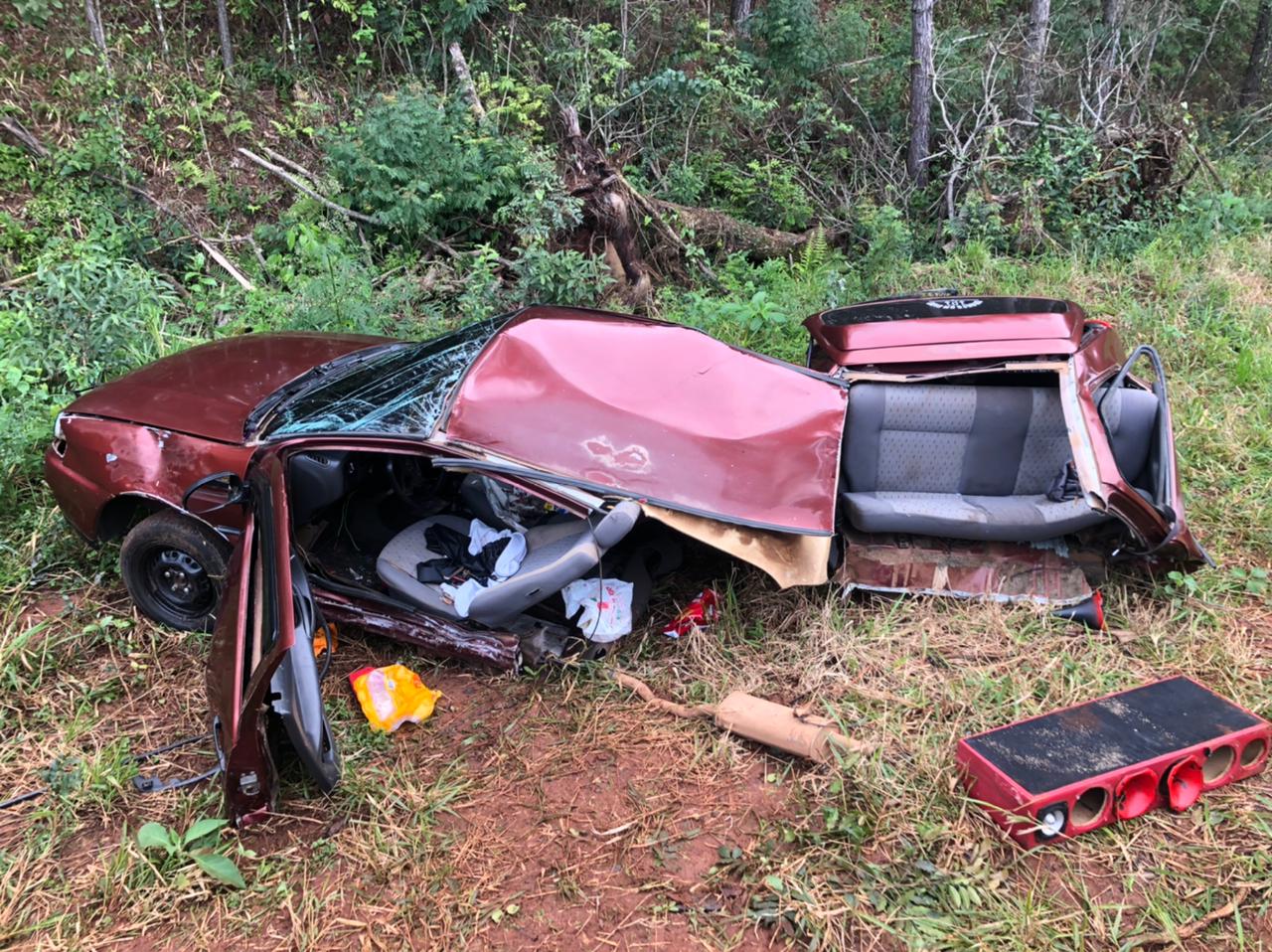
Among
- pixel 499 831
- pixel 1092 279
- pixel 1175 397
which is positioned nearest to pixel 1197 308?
pixel 1092 279

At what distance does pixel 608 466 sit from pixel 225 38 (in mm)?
7656

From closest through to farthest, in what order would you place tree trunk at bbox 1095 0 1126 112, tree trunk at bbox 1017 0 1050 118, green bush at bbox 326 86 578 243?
green bush at bbox 326 86 578 243 → tree trunk at bbox 1095 0 1126 112 → tree trunk at bbox 1017 0 1050 118

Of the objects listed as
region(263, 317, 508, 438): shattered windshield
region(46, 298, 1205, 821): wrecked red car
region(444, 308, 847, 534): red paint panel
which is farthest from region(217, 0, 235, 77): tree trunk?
region(444, 308, 847, 534): red paint panel

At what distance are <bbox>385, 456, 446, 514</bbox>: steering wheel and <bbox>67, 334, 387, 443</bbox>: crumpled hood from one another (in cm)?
63

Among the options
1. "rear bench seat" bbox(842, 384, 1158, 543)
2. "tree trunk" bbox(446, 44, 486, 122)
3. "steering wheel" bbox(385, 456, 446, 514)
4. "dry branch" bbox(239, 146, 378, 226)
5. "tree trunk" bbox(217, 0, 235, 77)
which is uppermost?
"tree trunk" bbox(217, 0, 235, 77)

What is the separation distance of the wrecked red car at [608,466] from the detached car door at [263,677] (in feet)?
0.16

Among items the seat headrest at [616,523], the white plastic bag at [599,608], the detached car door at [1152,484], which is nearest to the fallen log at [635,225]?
the white plastic bag at [599,608]

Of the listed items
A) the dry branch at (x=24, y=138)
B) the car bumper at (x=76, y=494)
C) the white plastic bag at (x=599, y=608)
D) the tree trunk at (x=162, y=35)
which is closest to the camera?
the white plastic bag at (x=599, y=608)

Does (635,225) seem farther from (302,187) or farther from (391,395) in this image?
(391,395)

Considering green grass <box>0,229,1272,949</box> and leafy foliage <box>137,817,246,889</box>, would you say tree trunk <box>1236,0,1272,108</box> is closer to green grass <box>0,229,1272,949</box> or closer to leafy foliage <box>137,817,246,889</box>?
green grass <box>0,229,1272,949</box>

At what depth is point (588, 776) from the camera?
9.68 feet

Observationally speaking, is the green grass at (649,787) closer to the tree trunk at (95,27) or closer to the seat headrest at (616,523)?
the seat headrest at (616,523)

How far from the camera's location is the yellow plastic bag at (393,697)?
10.2 ft

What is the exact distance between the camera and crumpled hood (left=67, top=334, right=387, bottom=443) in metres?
3.49
